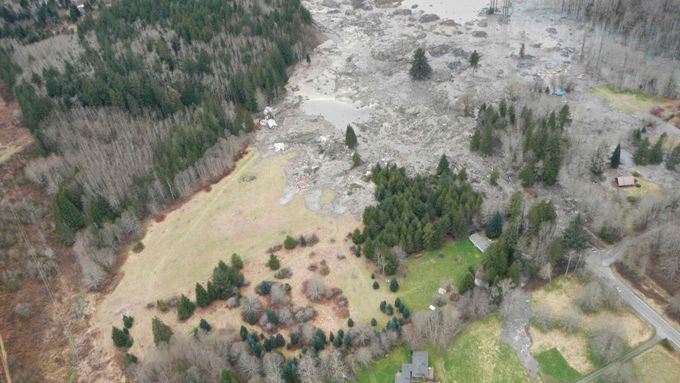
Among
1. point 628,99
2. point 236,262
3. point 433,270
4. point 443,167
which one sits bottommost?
point 433,270

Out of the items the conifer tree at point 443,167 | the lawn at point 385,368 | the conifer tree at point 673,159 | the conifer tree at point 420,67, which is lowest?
the lawn at point 385,368

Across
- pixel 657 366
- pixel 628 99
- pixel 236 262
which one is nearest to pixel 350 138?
pixel 236 262

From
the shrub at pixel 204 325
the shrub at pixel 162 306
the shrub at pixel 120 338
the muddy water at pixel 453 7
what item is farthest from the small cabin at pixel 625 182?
the shrub at pixel 120 338

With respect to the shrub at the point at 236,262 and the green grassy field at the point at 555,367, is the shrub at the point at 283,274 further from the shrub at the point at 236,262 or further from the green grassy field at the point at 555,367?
the green grassy field at the point at 555,367

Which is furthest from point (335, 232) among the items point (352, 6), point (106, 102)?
point (352, 6)

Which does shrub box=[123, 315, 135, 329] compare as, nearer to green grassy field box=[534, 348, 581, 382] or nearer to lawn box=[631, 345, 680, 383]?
green grassy field box=[534, 348, 581, 382]

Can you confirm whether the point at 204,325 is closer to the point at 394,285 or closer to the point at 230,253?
the point at 230,253
